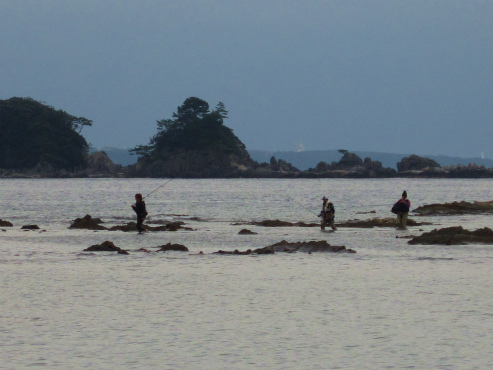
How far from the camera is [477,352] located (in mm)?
9836

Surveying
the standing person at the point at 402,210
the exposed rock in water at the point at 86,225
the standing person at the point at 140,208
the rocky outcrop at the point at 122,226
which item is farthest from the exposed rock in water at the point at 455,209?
the standing person at the point at 140,208

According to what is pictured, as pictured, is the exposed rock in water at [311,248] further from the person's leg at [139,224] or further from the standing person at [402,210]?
the standing person at [402,210]

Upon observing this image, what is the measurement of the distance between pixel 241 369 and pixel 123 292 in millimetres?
6528

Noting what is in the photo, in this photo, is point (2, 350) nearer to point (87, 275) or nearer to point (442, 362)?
point (442, 362)

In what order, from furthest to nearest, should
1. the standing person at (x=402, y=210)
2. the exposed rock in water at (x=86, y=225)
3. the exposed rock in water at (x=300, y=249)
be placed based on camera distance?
the exposed rock in water at (x=86, y=225), the standing person at (x=402, y=210), the exposed rock in water at (x=300, y=249)

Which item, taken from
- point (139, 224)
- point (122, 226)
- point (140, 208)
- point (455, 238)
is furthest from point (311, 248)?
point (122, 226)

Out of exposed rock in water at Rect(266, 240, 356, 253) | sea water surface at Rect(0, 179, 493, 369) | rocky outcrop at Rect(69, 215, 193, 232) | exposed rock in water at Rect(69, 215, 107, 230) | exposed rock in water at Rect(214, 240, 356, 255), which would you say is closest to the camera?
sea water surface at Rect(0, 179, 493, 369)

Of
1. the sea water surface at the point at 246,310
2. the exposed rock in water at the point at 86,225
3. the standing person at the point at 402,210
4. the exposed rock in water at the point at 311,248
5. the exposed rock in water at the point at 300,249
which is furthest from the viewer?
the exposed rock in water at the point at 86,225

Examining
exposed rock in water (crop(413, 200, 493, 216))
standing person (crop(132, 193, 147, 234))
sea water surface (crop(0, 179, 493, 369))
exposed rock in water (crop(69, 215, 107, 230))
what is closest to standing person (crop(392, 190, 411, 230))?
standing person (crop(132, 193, 147, 234))

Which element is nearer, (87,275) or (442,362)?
(442,362)

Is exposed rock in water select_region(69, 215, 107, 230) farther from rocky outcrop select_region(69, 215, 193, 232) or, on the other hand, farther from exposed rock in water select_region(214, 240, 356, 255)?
exposed rock in water select_region(214, 240, 356, 255)

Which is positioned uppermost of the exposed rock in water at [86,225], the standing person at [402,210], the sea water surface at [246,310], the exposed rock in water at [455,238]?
the standing person at [402,210]

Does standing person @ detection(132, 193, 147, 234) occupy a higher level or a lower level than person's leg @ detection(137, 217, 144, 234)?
higher

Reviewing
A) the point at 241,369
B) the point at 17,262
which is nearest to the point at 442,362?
the point at 241,369
